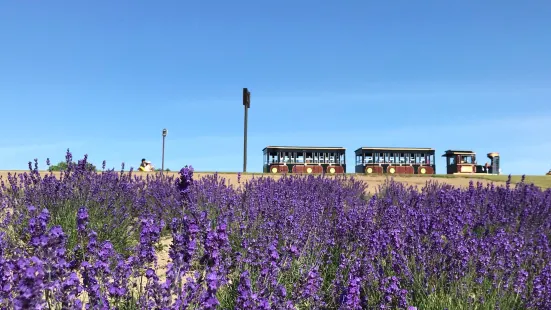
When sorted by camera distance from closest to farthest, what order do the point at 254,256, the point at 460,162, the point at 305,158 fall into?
the point at 254,256 → the point at 305,158 → the point at 460,162

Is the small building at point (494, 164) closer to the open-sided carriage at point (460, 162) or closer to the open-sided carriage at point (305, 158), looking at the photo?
the open-sided carriage at point (460, 162)

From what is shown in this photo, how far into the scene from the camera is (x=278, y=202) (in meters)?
5.48

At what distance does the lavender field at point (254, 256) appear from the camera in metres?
2.17

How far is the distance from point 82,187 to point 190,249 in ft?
14.1

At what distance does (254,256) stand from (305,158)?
890 inches

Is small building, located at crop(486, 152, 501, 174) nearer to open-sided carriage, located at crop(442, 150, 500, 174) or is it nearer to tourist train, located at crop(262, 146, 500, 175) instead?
open-sided carriage, located at crop(442, 150, 500, 174)

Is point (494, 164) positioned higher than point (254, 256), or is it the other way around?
point (494, 164)

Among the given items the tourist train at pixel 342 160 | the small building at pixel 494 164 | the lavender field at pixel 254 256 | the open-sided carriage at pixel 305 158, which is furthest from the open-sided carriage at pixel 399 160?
the lavender field at pixel 254 256

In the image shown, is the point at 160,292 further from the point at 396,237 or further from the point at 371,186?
the point at 371,186

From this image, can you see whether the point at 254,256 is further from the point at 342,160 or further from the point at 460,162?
the point at 460,162

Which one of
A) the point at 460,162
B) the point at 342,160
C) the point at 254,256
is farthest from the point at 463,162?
the point at 254,256

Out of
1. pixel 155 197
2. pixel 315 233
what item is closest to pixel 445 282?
pixel 315 233

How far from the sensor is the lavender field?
7.12ft

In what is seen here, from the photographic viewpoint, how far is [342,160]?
2612 centimetres
